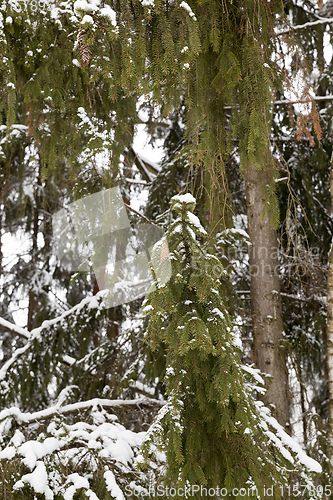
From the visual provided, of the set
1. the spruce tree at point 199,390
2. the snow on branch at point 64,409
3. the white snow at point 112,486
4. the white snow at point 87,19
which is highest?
the white snow at point 87,19

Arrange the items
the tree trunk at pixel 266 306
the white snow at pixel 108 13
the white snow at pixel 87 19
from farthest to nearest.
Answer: the tree trunk at pixel 266 306, the white snow at pixel 108 13, the white snow at pixel 87 19

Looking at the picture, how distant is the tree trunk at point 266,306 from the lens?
12.9 ft

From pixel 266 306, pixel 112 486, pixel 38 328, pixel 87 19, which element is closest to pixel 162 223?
pixel 266 306

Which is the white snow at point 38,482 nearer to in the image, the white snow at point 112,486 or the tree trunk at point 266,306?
the white snow at point 112,486

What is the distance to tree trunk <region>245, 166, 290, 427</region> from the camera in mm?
3945

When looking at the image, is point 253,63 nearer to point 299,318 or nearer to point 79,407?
point 79,407

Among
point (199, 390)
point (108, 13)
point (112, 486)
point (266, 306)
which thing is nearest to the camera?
point (108, 13)

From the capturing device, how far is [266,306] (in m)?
4.10

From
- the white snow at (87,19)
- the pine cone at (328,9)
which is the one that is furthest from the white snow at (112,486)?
the pine cone at (328,9)

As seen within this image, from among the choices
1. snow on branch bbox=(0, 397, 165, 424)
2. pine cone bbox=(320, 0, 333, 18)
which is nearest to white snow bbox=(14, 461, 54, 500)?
snow on branch bbox=(0, 397, 165, 424)

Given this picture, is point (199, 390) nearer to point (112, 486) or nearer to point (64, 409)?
point (112, 486)

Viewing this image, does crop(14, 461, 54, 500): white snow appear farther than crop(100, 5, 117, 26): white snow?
Yes

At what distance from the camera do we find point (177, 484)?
1907 mm

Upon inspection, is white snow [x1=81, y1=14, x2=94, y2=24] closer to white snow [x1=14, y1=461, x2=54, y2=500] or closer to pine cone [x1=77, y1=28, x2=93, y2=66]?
pine cone [x1=77, y1=28, x2=93, y2=66]
